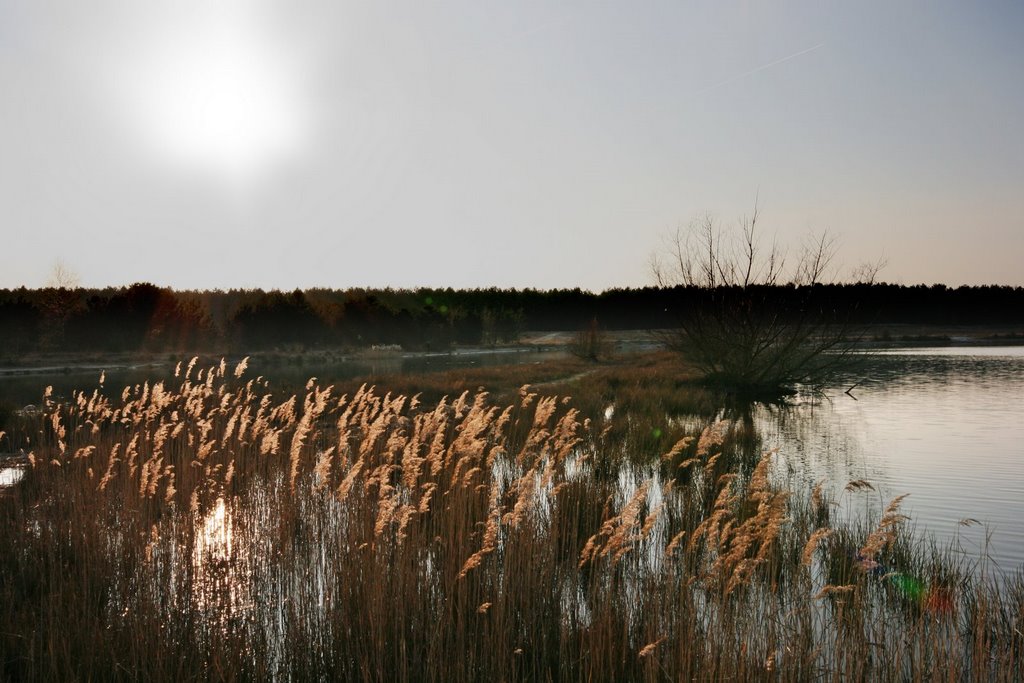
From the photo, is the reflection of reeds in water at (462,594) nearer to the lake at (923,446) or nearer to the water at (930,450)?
the lake at (923,446)

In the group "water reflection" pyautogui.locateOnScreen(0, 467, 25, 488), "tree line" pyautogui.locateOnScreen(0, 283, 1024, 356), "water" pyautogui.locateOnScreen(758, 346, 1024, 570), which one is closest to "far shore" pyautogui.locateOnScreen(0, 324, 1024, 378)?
"tree line" pyautogui.locateOnScreen(0, 283, 1024, 356)

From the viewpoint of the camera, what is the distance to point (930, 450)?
13.4 metres

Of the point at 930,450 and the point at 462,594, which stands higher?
the point at 462,594

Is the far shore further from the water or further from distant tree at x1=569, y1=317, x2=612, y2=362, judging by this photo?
the water

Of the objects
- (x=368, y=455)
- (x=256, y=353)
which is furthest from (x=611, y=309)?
(x=368, y=455)

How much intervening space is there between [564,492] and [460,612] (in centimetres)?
357

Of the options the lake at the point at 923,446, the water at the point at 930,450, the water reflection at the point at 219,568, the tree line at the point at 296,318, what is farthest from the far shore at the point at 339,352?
the water reflection at the point at 219,568

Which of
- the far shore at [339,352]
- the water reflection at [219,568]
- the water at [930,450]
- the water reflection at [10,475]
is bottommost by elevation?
the water at [930,450]

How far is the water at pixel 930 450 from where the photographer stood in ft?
27.6

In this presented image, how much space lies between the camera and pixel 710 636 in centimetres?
416

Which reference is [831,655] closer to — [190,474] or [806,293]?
[190,474]

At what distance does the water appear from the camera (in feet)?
27.6

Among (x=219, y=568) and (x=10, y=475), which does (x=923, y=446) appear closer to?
(x=219, y=568)

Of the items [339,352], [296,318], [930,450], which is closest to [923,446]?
[930,450]
